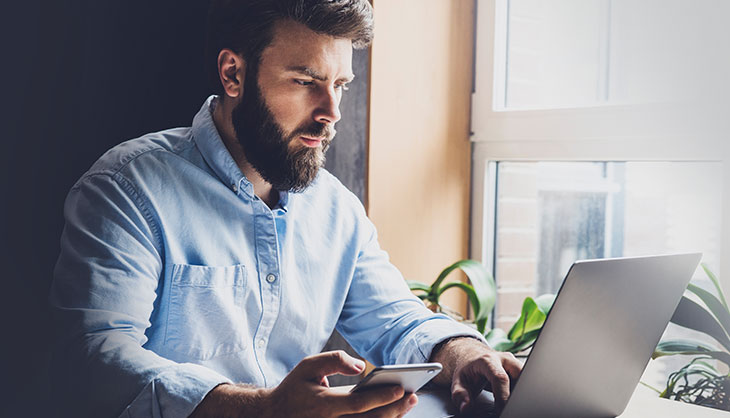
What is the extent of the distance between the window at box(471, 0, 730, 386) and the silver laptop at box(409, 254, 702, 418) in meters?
0.71

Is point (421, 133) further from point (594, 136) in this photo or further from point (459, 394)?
point (459, 394)

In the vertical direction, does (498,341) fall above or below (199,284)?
below

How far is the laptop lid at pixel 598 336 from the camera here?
0.91 metres

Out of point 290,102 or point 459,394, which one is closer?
point 459,394

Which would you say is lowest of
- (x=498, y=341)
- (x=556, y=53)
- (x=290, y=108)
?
(x=498, y=341)

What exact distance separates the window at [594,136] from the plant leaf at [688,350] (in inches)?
8.5

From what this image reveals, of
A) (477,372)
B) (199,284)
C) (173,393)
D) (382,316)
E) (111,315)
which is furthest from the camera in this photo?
(382,316)

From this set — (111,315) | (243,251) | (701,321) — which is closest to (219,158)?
(243,251)

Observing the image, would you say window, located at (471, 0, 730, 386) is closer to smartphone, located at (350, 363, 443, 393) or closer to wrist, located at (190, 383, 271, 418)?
smartphone, located at (350, 363, 443, 393)

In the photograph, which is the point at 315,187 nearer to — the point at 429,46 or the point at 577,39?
the point at 429,46

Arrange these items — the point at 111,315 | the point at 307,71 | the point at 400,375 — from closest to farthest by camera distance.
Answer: the point at 400,375, the point at 111,315, the point at 307,71

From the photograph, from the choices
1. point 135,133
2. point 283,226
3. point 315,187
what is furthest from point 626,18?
point 135,133

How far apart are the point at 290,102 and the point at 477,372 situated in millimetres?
641

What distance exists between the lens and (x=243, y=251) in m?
1.34
